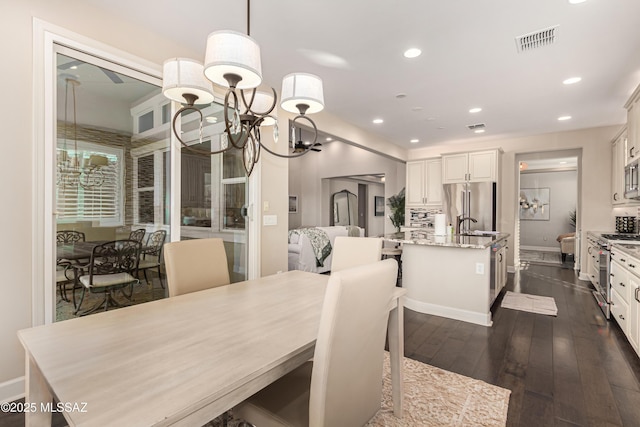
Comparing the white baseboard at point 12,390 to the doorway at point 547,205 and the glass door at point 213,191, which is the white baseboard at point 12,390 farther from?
the doorway at point 547,205

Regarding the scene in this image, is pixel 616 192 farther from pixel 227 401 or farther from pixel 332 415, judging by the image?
pixel 227 401

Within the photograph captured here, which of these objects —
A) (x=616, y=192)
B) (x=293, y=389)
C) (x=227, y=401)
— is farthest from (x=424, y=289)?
(x=616, y=192)

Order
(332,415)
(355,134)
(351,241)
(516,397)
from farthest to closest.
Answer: (355,134), (351,241), (516,397), (332,415)

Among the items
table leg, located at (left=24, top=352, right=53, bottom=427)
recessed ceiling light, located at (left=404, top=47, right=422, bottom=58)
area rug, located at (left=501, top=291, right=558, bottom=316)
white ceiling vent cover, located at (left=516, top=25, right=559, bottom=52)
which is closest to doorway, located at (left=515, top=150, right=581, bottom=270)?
area rug, located at (left=501, top=291, right=558, bottom=316)

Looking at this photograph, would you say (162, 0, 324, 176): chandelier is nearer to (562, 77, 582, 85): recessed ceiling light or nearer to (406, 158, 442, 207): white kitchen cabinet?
(562, 77, 582, 85): recessed ceiling light

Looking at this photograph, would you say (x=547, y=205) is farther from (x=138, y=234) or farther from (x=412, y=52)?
(x=138, y=234)

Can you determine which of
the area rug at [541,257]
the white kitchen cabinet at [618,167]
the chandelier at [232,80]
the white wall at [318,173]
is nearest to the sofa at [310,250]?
the chandelier at [232,80]

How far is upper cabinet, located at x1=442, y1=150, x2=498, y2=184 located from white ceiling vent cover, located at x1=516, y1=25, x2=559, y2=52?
3585 millimetres

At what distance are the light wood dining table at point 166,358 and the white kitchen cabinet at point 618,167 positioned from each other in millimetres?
5551

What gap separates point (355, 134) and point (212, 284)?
13.5 feet

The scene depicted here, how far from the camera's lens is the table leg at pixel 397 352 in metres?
1.82

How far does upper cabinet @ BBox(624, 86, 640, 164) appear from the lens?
331 cm

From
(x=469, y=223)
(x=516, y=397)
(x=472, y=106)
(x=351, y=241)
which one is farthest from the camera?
(x=469, y=223)

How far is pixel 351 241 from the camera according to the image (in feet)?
8.15
